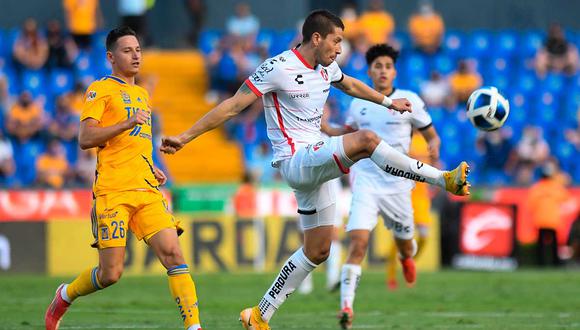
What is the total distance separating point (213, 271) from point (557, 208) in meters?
6.41

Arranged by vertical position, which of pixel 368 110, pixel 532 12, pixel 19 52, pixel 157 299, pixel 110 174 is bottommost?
pixel 157 299

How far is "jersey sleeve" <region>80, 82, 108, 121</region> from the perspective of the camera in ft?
29.5

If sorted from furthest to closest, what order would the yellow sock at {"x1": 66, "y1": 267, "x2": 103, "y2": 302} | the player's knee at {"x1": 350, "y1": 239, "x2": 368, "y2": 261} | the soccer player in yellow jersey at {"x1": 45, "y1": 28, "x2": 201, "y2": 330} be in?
the player's knee at {"x1": 350, "y1": 239, "x2": 368, "y2": 261}, the yellow sock at {"x1": 66, "y1": 267, "x2": 103, "y2": 302}, the soccer player in yellow jersey at {"x1": 45, "y1": 28, "x2": 201, "y2": 330}

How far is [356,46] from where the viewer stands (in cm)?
2517

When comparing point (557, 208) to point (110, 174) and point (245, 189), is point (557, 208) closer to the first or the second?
point (245, 189)

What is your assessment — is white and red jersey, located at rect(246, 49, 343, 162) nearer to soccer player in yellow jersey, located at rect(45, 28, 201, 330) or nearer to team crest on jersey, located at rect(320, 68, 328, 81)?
team crest on jersey, located at rect(320, 68, 328, 81)

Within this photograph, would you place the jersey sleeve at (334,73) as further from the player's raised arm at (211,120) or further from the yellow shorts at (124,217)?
the yellow shorts at (124,217)

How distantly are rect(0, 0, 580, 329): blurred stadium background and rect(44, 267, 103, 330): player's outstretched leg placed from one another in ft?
15.7

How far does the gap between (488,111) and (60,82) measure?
1466 centimetres

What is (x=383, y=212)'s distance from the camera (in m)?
12.6

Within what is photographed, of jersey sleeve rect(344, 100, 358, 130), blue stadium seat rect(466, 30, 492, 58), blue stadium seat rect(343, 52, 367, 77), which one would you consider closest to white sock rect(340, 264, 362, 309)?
jersey sleeve rect(344, 100, 358, 130)

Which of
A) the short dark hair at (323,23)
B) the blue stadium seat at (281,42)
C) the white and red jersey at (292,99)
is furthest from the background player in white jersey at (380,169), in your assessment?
the blue stadium seat at (281,42)

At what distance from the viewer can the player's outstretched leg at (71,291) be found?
9281mm

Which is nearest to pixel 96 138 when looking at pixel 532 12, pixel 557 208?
pixel 557 208
